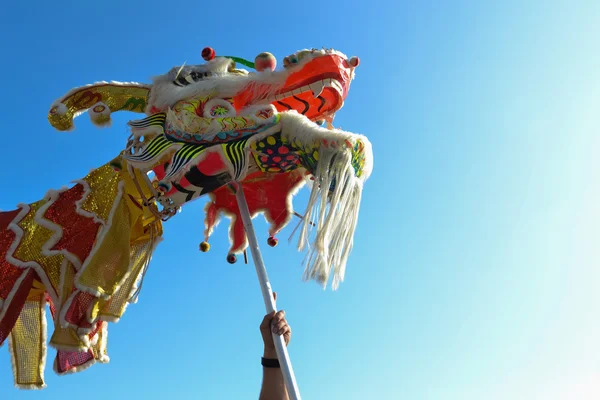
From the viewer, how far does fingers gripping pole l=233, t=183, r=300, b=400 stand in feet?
7.24

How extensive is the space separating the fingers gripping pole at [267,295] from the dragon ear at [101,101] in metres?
0.80

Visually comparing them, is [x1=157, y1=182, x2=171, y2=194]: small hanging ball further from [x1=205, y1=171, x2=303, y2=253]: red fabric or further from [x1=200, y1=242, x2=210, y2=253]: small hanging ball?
[x1=200, y1=242, x2=210, y2=253]: small hanging ball

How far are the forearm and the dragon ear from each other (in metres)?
1.52

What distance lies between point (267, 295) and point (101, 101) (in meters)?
1.47

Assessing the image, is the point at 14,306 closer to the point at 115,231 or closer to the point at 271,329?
the point at 115,231

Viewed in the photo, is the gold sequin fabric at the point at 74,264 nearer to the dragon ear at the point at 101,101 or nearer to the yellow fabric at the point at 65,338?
the yellow fabric at the point at 65,338

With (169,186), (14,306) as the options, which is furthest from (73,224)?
(169,186)

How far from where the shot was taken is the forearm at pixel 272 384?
2354mm

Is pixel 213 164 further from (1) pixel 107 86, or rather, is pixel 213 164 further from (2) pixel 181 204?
(1) pixel 107 86

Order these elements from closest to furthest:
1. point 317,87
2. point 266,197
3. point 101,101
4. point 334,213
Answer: point 334,213 → point 317,87 → point 266,197 → point 101,101

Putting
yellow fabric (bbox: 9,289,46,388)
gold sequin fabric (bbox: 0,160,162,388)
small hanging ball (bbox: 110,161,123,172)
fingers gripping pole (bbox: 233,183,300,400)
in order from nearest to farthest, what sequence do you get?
fingers gripping pole (bbox: 233,183,300,400) → gold sequin fabric (bbox: 0,160,162,388) → small hanging ball (bbox: 110,161,123,172) → yellow fabric (bbox: 9,289,46,388)

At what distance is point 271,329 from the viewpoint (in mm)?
2381

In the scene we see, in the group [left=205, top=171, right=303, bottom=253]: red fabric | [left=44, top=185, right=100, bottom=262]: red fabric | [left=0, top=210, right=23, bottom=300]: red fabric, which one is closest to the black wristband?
[left=205, top=171, right=303, bottom=253]: red fabric

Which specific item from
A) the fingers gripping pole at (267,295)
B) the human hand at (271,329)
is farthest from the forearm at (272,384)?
the fingers gripping pole at (267,295)
